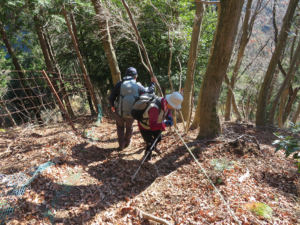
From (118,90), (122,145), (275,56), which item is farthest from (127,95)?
(275,56)

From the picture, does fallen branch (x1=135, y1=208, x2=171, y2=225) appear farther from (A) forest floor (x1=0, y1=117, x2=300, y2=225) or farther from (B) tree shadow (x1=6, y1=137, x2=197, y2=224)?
(B) tree shadow (x1=6, y1=137, x2=197, y2=224)

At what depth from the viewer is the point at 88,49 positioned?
10695 millimetres

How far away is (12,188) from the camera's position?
2.95 m

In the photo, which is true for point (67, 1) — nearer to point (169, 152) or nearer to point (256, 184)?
point (169, 152)

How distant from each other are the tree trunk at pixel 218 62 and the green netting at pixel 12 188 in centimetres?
417

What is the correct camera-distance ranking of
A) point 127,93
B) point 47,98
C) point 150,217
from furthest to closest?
point 47,98
point 127,93
point 150,217

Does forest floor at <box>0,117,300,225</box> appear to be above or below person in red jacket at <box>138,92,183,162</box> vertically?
below

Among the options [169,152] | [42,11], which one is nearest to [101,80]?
[42,11]

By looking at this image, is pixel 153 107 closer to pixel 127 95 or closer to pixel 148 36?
pixel 127 95

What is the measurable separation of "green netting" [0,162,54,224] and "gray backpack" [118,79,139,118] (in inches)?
88.9

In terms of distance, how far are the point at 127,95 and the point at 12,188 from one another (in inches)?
117

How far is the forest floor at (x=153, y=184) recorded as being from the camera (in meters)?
2.72

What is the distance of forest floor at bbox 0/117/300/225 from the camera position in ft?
A: 8.93

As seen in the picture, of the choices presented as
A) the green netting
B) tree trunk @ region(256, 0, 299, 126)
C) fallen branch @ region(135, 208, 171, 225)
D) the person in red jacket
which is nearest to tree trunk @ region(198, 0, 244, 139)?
the person in red jacket
